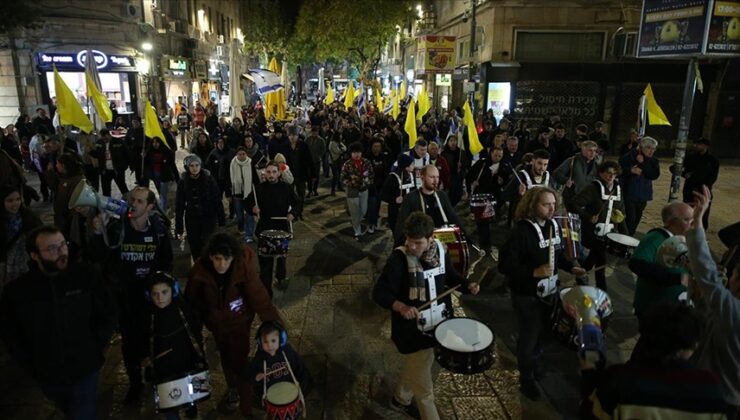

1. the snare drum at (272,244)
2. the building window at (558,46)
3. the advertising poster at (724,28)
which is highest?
the building window at (558,46)

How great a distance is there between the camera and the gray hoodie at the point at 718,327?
2916 millimetres

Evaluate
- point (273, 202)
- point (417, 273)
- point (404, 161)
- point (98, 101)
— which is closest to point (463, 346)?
point (417, 273)

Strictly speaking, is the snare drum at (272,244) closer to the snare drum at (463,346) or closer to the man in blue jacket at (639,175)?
the snare drum at (463,346)

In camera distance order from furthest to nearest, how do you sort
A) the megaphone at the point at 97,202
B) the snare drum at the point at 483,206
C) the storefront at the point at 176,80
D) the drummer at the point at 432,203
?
the storefront at the point at 176,80 → the snare drum at the point at 483,206 → the drummer at the point at 432,203 → the megaphone at the point at 97,202

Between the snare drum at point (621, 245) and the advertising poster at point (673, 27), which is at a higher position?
the advertising poster at point (673, 27)

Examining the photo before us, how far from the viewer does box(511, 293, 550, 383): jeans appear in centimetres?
456

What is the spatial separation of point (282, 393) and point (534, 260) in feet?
7.77

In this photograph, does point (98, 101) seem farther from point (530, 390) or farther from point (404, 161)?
point (530, 390)

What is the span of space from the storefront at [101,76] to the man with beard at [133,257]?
18.6 meters

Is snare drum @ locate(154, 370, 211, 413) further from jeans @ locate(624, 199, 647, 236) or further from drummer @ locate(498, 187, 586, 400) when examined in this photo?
jeans @ locate(624, 199, 647, 236)

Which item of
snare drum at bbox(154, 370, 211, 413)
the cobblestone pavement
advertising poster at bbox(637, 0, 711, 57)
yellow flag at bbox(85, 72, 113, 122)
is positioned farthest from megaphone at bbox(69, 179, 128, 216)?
advertising poster at bbox(637, 0, 711, 57)

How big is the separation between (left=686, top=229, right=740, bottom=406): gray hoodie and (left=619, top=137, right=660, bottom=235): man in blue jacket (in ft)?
18.0

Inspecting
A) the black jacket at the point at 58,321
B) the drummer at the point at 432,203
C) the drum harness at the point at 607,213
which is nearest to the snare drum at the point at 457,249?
the drummer at the point at 432,203

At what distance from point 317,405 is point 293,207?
3245 millimetres
